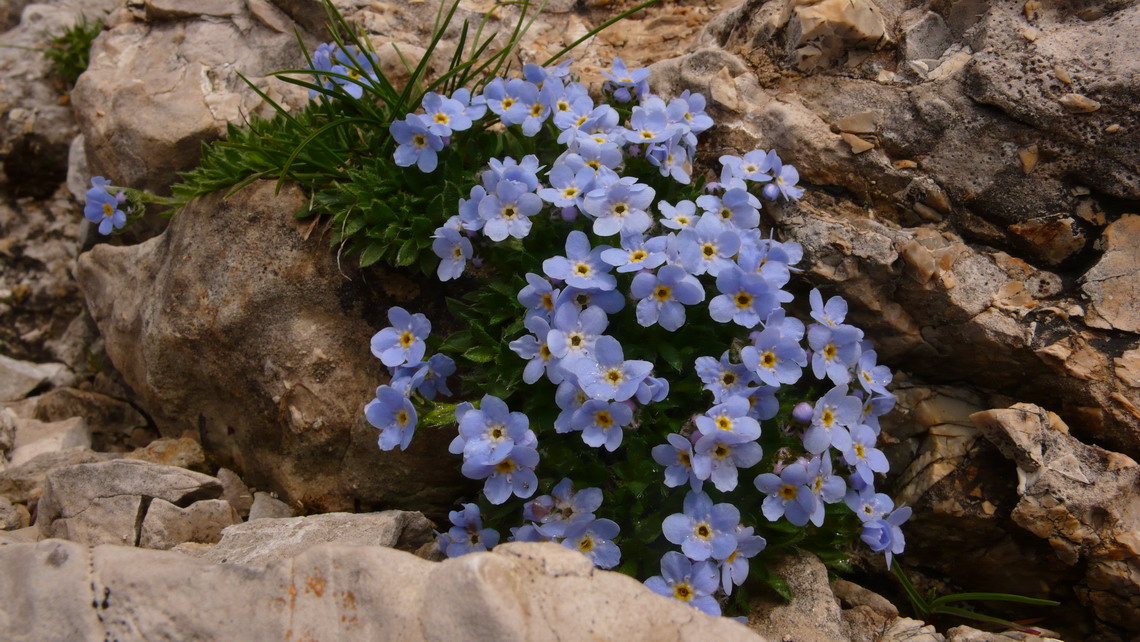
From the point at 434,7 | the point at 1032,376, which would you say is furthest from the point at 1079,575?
the point at 434,7

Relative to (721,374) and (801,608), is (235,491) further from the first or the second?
(801,608)

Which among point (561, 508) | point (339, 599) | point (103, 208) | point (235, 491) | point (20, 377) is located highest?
point (339, 599)

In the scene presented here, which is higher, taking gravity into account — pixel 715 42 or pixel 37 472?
pixel 715 42

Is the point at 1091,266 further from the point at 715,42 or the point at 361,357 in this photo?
the point at 361,357

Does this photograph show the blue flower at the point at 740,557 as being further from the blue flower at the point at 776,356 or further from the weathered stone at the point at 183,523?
the weathered stone at the point at 183,523

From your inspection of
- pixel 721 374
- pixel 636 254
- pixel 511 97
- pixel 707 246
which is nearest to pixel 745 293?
pixel 707 246

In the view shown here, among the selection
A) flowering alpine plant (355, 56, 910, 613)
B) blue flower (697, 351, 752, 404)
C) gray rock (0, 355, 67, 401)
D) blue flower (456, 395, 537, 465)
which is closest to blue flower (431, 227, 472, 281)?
flowering alpine plant (355, 56, 910, 613)
